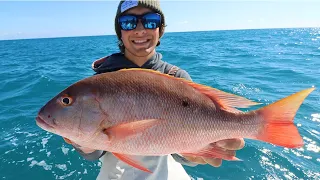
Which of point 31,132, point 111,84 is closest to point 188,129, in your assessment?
point 111,84

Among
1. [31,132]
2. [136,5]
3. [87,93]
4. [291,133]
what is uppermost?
[136,5]

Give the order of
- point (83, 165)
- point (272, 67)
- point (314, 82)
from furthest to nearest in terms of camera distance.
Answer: point (272, 67), point (314, 82), point (83, 165)

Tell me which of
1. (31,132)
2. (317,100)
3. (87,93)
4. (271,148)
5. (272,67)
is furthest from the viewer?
(272,67)

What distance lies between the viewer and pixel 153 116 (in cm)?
192

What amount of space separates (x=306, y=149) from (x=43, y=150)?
253 inches

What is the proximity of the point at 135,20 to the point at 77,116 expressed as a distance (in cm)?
136

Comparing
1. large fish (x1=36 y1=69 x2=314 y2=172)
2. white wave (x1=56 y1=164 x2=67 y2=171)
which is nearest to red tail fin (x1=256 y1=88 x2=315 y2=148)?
large fish (x1=36 y1=69 x2=314 y2=172)

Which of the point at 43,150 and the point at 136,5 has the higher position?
the point at 136,5

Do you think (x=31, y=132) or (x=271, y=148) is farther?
(x=31, y=132)

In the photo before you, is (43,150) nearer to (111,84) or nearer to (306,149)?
(111,84)

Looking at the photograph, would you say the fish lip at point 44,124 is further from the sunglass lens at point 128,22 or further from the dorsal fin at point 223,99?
the sunglass lens at point 128,22

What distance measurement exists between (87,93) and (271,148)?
558 centimetres

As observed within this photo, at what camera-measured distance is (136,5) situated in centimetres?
274

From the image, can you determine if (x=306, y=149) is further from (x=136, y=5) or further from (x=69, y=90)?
(x=69, y=90)
